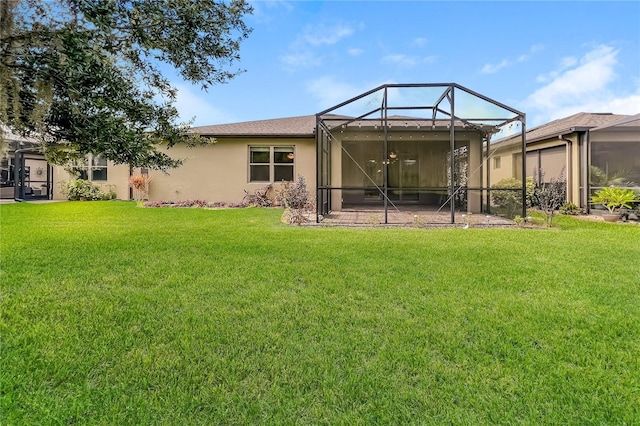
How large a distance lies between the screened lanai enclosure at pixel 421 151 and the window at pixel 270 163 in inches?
93.4

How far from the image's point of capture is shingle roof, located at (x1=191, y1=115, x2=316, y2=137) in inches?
555

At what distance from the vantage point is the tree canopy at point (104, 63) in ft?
9.26

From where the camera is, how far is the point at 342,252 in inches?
218

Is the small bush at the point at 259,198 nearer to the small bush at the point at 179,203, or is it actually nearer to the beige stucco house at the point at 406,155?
the beige stucco house at the point at 406,155

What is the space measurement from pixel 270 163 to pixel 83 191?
26.8ft

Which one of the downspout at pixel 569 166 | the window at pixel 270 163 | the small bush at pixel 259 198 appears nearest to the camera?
the downspout at pixel 569 166


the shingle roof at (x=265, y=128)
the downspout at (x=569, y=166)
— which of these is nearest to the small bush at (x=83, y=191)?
the shingle roof at (x=265, y=128)

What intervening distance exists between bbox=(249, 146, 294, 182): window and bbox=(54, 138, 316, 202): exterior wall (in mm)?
174

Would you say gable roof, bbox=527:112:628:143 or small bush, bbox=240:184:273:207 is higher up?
gable roof, bbox=527:112:628:143

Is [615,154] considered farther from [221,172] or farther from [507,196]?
[221,172]

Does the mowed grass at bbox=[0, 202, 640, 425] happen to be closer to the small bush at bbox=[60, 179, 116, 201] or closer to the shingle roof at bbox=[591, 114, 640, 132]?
the shingle roof at bbox=[591, 114, 640, 132]

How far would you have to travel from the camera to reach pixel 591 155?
11.6 metres

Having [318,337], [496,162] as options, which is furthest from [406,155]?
[318,337]

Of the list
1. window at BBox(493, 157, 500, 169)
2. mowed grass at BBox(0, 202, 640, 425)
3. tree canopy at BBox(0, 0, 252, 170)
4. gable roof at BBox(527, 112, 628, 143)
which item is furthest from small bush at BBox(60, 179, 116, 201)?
gable roof at BBox(527, 112, 628, 143)
